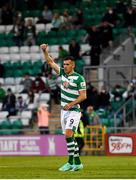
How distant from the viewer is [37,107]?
1227 inches

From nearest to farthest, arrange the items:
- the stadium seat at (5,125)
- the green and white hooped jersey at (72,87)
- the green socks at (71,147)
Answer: the green socks at (71,147) < the green and white hooped jersey at (72,87) < the stadium seat at (5,125)

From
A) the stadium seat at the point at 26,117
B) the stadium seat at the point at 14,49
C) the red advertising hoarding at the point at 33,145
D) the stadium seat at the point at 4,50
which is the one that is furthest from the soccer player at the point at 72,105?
the stadium seat at the point at 4,50

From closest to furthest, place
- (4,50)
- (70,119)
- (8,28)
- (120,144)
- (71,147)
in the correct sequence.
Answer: (71,147) → (70,119) → (120,144) → (4,50) → (8,28)

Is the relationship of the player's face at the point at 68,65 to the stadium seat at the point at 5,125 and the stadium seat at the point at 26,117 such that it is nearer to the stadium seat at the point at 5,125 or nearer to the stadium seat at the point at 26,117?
the stadium seat at the point at 5,125

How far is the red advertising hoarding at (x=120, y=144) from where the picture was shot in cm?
2677

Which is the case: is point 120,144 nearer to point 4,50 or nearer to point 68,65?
point 4,50

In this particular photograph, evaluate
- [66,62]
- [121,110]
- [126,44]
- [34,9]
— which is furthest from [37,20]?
[66,62]

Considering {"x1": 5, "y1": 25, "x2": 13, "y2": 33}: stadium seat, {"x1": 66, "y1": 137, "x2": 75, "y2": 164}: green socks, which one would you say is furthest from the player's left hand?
{"x1": 5, "y1": 25, "x2": 13, "y2": 33}: stadium seat

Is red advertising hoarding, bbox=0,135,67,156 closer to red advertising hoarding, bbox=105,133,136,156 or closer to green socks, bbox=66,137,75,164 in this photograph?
red advertising hoarding, bbox=105,133,136,156

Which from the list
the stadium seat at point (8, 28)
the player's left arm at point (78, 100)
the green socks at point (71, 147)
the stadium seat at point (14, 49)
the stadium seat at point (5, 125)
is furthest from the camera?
the stadium seat at point (8, 28)

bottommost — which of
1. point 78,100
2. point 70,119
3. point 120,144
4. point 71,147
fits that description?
point 120,144

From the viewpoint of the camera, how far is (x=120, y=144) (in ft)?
89.2

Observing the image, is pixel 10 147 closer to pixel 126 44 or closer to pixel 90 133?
pixel 90 133

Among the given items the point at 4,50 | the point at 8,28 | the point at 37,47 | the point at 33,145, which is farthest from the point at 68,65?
the point at 8,28
